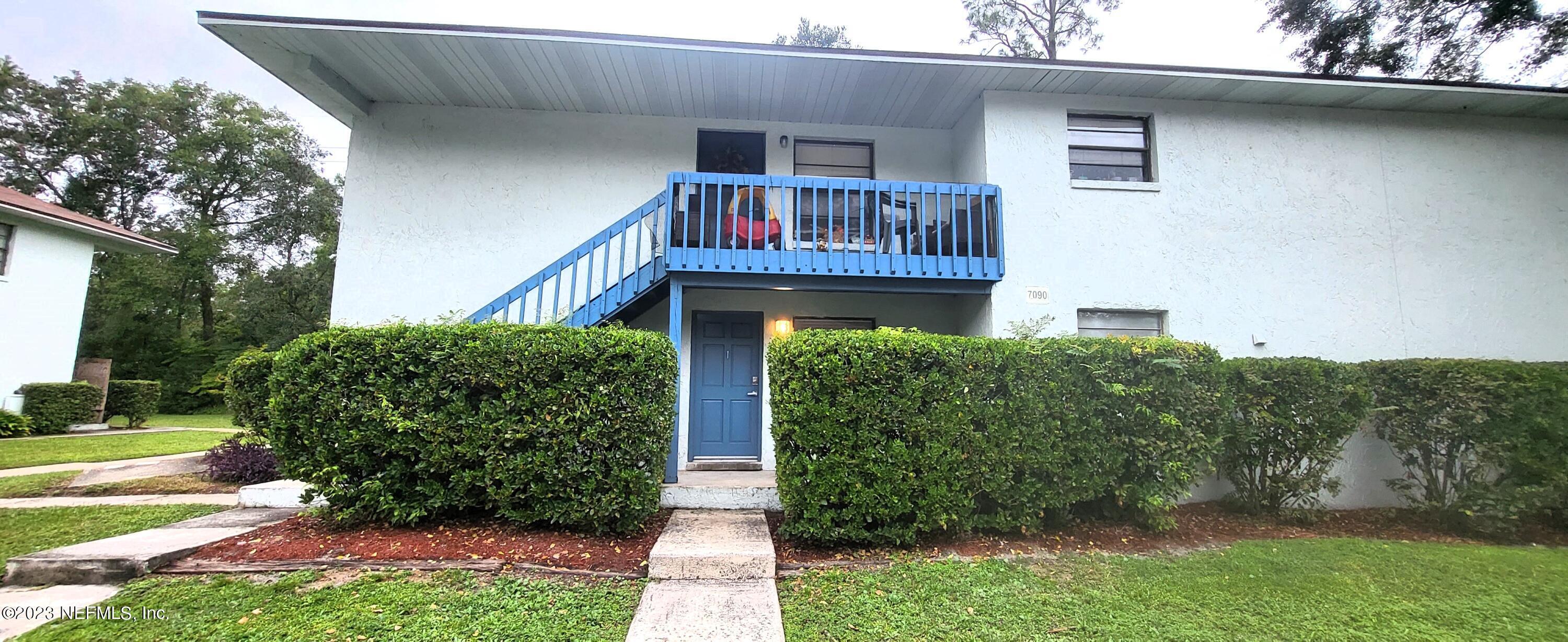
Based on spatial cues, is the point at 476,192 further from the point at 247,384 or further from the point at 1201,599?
the point at 1201,599

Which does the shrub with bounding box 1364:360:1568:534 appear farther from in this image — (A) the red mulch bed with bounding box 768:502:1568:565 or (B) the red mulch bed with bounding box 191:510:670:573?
(B) the red mulch bed with bounding box 191:510:670:573

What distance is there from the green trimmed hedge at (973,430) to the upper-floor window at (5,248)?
16.1 meters

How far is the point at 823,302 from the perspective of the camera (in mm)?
7250

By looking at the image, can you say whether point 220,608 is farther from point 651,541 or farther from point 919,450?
point 919,450

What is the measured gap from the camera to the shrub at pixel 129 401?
12.9 m

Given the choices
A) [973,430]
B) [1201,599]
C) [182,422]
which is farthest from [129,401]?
[1201,599]

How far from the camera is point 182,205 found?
73.2 ft

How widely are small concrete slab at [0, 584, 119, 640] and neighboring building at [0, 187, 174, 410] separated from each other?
1259 centimetres

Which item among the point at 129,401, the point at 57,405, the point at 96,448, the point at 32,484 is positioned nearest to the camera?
the point at 32,484

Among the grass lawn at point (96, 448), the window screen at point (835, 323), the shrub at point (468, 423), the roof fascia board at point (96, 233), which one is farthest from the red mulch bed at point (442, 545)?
the roof fascia board at point (96, 233)

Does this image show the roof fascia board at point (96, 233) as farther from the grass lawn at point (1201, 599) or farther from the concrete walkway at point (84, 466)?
the grass lawn at point (1201, 599)

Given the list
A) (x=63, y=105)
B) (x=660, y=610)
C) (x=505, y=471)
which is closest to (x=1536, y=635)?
(x=660, y=610)

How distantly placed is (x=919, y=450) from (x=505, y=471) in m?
3.01

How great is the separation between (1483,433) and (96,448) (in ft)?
58.0
